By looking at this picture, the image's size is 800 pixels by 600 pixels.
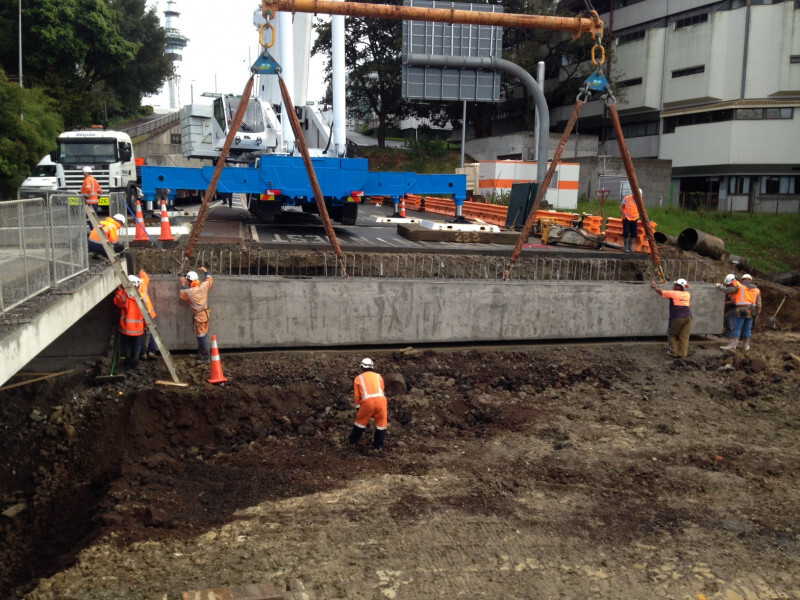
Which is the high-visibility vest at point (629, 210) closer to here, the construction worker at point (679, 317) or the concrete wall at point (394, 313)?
the concrete wall at point (394, 313)

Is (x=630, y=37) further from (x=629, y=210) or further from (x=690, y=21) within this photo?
(x=629, y=210)

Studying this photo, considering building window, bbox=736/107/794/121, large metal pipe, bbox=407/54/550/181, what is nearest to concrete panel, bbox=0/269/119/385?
large metal pipe, bbox=407/54/550/181

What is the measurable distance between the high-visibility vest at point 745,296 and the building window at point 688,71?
2962cm

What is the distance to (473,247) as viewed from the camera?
16.1 metres

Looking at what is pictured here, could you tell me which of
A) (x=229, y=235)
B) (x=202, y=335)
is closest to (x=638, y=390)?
(x=202, y=335)

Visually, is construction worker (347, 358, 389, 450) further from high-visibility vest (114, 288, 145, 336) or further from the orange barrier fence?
the orange barrier fence

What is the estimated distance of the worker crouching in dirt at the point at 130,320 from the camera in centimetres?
1046

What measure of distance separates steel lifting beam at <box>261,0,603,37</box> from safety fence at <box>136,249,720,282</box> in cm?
418

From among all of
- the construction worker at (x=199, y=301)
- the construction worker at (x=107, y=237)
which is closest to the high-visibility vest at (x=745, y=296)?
the construction worker at (x=199, y=301)

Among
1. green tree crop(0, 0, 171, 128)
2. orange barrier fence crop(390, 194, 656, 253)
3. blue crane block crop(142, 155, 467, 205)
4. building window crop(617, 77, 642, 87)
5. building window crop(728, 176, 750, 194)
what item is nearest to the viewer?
blue crane block crop(142, 155, 467, 205)

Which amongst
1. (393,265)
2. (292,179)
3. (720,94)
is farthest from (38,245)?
(720,94)

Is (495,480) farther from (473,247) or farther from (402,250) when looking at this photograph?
(473,247)

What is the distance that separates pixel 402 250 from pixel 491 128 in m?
46.2

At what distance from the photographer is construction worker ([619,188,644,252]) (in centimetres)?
1639
